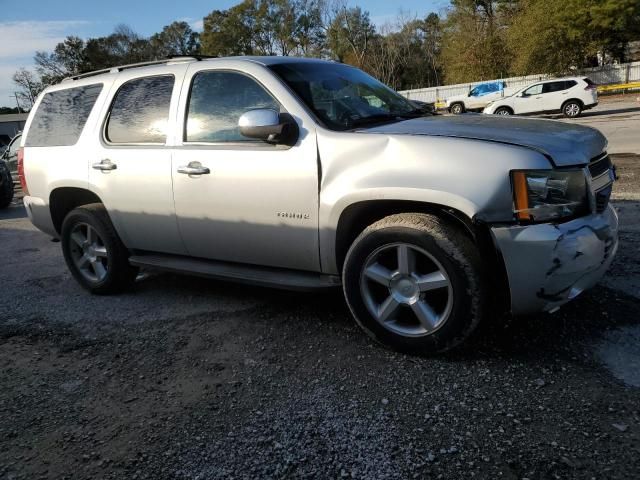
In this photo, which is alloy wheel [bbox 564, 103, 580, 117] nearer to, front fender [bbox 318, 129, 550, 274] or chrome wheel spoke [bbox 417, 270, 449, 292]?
front fender [bbox 318, 129, 550, 274]

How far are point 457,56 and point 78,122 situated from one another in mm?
45657

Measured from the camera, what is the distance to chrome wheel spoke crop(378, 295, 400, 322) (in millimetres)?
3164

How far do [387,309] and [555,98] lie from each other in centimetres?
2196

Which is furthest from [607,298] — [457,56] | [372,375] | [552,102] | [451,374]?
[457,56]

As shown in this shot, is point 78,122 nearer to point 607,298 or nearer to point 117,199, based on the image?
point 117,199

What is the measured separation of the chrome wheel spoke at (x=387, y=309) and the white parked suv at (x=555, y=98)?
2064 cm

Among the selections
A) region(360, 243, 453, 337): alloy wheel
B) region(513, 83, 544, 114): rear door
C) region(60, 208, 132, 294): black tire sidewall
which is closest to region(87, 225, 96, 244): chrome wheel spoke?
region(60, 208, 132, 294): black tire sidewall

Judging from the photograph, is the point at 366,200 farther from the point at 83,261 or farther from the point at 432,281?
the point at 83,261

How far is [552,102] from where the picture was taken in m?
22.3

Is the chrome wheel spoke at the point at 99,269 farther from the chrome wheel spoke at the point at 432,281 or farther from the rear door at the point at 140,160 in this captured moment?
the chrome wheel spoke at the point at 432,281

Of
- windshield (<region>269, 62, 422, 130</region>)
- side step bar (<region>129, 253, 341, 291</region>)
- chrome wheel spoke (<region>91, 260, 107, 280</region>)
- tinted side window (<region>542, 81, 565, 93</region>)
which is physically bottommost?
chrome wheel spoke (<region>91, 260, 107, 280</region>)

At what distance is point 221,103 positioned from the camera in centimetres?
377

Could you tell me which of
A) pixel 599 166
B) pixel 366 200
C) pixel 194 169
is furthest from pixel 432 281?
pixel 194 169

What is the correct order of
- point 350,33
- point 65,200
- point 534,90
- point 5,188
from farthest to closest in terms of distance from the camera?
point 350,33, point 534,90, point 5,188, point 65,200
